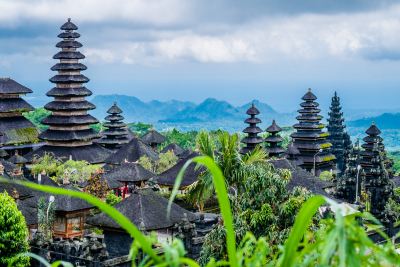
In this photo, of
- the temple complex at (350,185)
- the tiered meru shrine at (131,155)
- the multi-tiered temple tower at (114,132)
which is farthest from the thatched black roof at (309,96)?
the temple complex at (350,185)

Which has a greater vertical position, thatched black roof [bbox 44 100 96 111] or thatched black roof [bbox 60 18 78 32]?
thatched black roof [bbox 60 18 78 32]

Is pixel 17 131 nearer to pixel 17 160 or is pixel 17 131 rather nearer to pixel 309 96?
pixel 17 160

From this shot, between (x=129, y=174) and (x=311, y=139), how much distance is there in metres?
17.6

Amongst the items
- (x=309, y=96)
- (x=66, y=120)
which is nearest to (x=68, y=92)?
(x=66, y=120)

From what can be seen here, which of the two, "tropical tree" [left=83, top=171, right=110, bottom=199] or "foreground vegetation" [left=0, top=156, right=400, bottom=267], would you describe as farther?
"tropical tree" [left=83, top=171, right=110, bottom=199]

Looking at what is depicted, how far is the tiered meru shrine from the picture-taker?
25.2 metres

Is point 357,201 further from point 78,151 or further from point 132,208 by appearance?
point 78,151

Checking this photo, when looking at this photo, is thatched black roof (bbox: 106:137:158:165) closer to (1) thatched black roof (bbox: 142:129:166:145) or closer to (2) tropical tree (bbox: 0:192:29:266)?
(1) thatched black roof (bbox: 142:129:166:145)

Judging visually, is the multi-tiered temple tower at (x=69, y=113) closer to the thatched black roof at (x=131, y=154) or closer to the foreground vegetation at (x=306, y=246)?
the thatched black roof at (x=131, y=154)

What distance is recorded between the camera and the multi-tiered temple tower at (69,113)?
46.8m

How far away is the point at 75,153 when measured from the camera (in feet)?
152

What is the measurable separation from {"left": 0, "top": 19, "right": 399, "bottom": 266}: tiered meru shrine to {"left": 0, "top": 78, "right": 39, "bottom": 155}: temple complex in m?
0.07

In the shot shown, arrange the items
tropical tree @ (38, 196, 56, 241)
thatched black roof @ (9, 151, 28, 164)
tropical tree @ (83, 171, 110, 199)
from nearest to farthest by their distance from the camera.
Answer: tropical tree @ (38, 196, 56, 241) < tropical tree @ (83, 171, 110, 199) < thatched black roof @ (9, 151, 28, 164)

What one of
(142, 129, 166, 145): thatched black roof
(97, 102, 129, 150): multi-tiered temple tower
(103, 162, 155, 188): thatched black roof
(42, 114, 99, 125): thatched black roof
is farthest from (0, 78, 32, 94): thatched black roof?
(103, 162, 155, 188): thatched black roof
